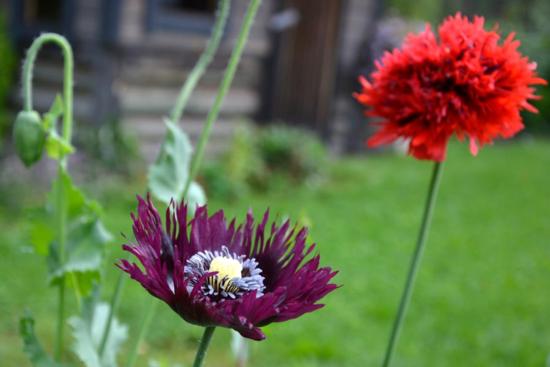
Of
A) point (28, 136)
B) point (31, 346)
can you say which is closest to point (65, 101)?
point (28, 136)

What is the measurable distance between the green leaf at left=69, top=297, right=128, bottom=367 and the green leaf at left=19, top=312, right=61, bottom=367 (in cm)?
7

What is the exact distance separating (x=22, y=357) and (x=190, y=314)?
2694 millimetres

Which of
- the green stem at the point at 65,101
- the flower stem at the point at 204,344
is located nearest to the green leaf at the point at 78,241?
the green stem at the point at 65,101

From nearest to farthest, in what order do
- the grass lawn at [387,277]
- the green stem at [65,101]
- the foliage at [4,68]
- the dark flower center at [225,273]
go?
the dark flower center at [225,273] < the green stem at [65,101] < the grass lawn at [387,277] < the foliage at [4,68]

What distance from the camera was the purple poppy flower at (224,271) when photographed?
0.87 metres

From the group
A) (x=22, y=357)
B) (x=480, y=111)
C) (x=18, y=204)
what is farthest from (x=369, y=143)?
(x=18, y=204)

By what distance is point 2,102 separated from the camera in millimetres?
6227

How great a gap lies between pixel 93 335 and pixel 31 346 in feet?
1.02

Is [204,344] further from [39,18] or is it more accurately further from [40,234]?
[39,18]

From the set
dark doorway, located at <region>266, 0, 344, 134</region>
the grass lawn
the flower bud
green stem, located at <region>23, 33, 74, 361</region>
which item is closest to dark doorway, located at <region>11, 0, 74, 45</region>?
the grass lawn

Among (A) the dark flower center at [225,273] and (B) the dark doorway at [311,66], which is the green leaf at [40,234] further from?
(B) the dark doorway at [311,66]

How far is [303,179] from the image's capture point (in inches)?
291

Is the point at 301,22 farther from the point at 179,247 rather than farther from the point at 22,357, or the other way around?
the point at 179,247

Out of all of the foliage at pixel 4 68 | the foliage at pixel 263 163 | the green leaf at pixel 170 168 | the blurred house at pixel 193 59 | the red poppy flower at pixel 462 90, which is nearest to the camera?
the red poppy flower at pixel 462 90
